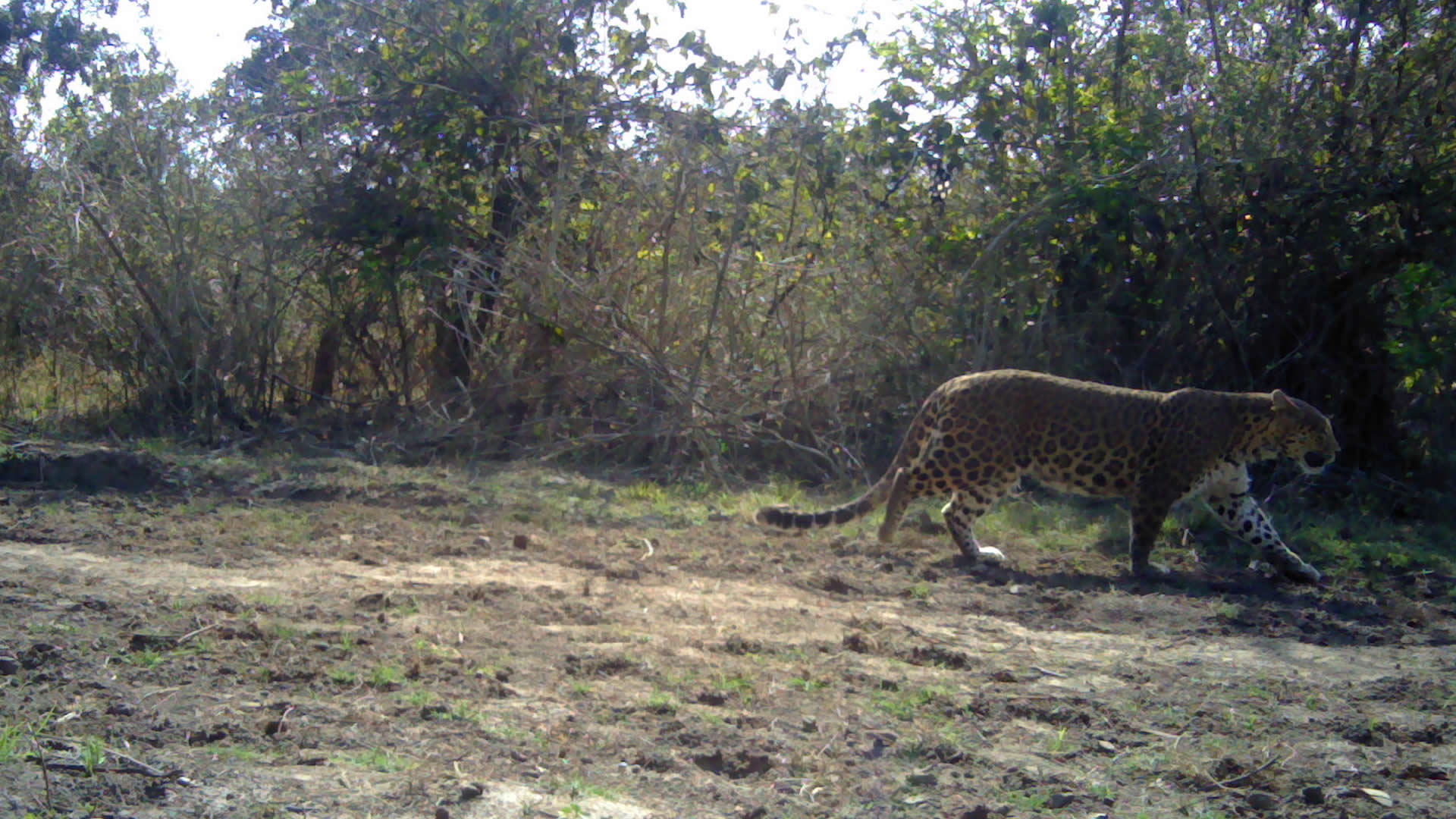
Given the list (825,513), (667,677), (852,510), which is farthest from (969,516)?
(667,677)

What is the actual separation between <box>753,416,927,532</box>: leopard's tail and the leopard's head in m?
2.26

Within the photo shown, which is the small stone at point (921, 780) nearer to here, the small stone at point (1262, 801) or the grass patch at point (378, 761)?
the small stone at point (1262, 801)

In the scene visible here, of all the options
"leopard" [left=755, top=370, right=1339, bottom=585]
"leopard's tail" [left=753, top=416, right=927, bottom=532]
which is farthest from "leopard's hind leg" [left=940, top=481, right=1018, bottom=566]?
"leopard's tail" [left=753, top=416, right=927, bottom=532]

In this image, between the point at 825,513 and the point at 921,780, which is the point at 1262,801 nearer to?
the point at 921,780

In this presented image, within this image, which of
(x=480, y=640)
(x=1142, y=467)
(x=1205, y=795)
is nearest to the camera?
(x=1205, y=795)

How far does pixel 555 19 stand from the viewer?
12664 mm

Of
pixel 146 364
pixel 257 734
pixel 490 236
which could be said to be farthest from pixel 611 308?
pixel 257 734

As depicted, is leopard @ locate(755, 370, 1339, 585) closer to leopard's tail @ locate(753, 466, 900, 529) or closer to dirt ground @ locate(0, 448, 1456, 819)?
leopard's tail @ locate(753, 466, 900, 529)

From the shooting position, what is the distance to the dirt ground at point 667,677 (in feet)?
13.2

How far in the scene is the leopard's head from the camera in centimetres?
823

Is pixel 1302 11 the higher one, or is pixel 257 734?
pixel 1302 11

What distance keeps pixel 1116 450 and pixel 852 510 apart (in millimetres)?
1725

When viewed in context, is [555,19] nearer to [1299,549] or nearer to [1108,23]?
[1108,23]

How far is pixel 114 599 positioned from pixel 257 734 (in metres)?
2.04
